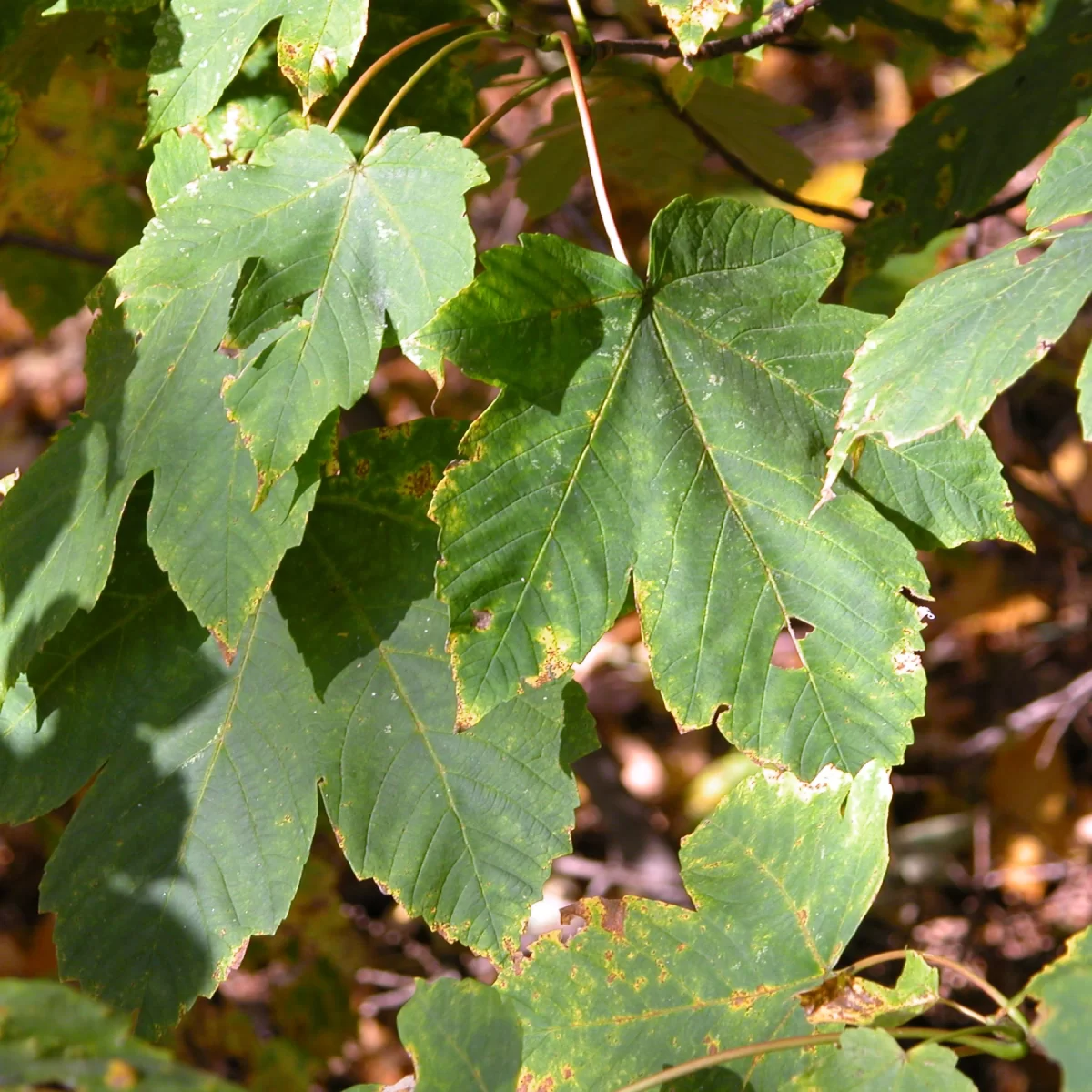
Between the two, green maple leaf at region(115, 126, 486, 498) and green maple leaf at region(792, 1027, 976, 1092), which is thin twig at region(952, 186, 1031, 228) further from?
green maple leaf at region(792, 1027, 976, 1092)

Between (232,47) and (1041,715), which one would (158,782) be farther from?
(1041,715)

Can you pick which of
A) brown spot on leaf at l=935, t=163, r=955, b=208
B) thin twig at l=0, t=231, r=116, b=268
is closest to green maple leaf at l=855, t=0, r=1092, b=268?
brown spot on leaf at l=935, t=163, r=955, b=208

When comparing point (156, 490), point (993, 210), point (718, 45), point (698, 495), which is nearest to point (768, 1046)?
point (698, 495)

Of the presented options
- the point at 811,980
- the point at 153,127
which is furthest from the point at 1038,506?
the point at 153,127

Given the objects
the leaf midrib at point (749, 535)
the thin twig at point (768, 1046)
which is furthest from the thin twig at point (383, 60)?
the thin twig at point (768, 1046)

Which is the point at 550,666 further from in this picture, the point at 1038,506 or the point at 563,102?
the point at 1038,506

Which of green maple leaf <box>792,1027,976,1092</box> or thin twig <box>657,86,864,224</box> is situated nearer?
green maple leaf <box>792,1027,976,1092</box>
